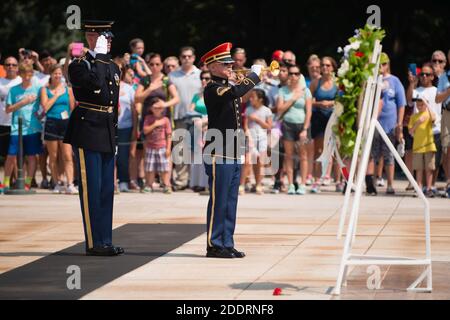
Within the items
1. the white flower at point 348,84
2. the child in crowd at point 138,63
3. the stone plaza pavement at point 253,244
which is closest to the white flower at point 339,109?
the white flower at point 348,84

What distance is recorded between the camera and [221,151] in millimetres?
12180

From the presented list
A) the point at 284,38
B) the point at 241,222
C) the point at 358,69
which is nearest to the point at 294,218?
the point at 241,222

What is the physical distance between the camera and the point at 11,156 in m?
19.4

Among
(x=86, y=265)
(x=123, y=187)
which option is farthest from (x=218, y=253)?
(x=123, y=187)

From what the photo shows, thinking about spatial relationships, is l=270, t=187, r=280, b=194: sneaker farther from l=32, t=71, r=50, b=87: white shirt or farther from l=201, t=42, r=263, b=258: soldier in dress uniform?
l=201, t=42, r=263, b=258: soldier in dress uniform

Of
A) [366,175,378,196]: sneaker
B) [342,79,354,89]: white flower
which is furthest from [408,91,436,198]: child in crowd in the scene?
[342,79,354,89]: white flower

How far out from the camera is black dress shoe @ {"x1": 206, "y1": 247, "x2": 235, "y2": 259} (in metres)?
12.0

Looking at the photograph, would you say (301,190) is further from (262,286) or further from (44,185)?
(262,286)

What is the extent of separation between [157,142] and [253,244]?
6.43 meters

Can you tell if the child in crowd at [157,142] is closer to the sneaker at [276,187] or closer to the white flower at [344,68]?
the sneaker at [276,187]

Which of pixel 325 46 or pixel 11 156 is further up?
pixel 325 46

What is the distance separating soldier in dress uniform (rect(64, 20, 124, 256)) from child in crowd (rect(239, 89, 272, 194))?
667cm

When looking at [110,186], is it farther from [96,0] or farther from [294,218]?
[96,0]
